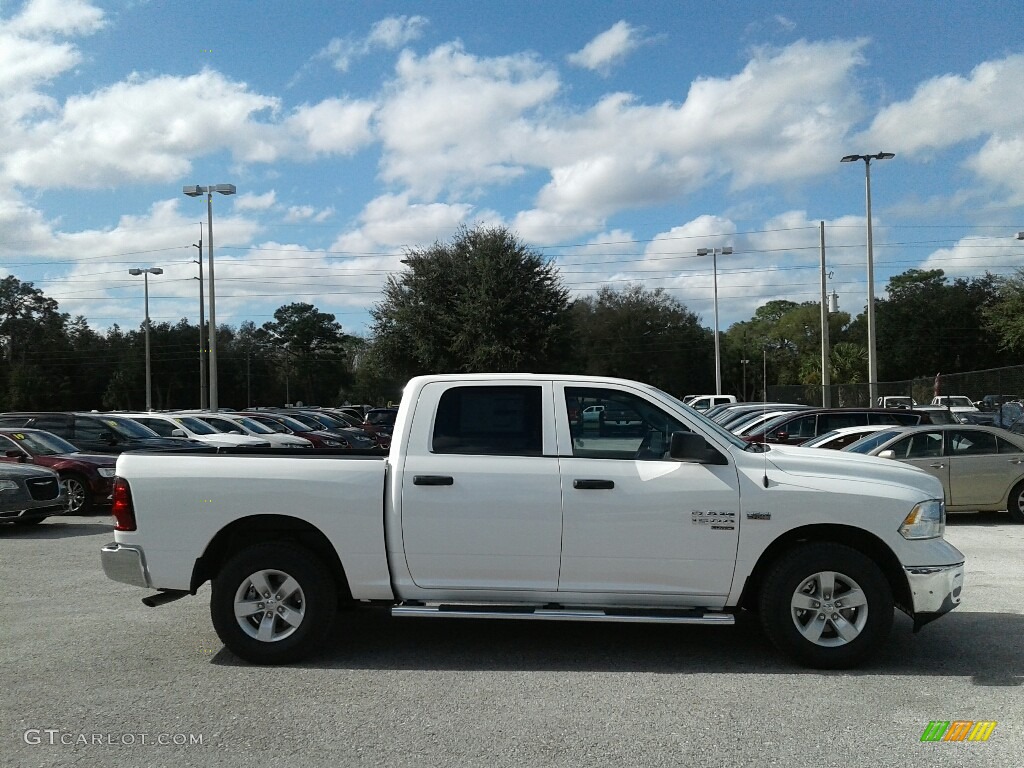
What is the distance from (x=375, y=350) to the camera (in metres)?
48.4

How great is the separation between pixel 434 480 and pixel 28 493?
945cm

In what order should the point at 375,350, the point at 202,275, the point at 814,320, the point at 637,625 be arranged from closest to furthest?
1. the point at 637,625
2. the point at 202,275
3. the point at 375,350
4. the point at 814,320

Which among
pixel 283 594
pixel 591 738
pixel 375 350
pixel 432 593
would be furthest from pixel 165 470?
pixel 375 350

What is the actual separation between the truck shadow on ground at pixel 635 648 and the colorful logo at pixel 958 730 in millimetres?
852

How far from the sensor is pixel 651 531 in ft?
20.1

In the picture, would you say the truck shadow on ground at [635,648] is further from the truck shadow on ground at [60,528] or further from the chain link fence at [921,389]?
the chain link fence at [921,389]

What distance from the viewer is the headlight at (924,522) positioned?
20.0ft

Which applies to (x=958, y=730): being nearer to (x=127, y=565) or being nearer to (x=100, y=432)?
(x=127, y=565)

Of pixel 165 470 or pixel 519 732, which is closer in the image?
pixel 519 732

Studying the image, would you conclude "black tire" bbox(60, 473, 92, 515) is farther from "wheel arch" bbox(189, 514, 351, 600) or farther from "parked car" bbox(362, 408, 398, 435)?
"parked car" bbox(362, 408, 398, 435)

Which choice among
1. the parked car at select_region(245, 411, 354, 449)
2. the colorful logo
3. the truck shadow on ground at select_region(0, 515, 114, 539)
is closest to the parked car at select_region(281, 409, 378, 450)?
the parked car at select_region(245, 411, 354, 449)

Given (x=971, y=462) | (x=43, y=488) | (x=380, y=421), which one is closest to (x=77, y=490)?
(x=43, y=488)

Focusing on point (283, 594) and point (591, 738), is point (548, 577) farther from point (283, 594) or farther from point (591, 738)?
point (283, 594)

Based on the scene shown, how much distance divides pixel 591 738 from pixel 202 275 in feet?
117
